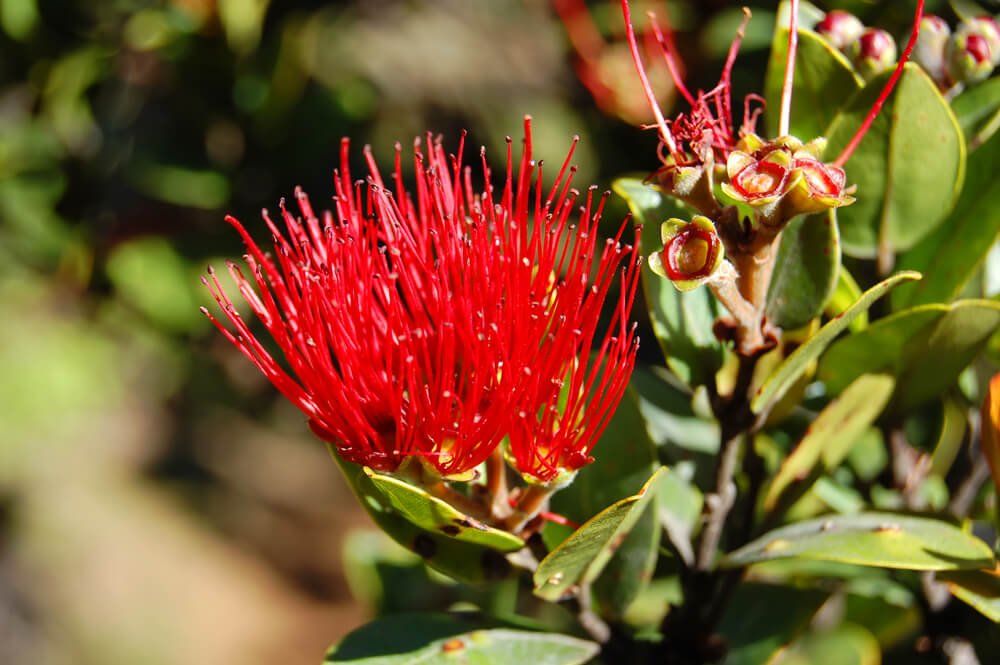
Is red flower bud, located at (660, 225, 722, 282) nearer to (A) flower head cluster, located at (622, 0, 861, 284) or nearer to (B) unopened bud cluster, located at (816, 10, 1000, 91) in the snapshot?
(A) flower head cluster, located at (622, 0, 861, 284)

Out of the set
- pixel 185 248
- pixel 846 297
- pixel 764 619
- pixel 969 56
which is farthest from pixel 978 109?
pixel 185 248

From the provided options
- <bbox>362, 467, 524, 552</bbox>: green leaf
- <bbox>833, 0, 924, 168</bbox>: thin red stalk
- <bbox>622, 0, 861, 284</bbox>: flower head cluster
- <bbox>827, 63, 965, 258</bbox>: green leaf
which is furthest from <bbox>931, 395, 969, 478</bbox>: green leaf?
<bbox>362, 467, 524, 552</bbox>: green leaf

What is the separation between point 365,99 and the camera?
200cm

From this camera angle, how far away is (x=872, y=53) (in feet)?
3.25

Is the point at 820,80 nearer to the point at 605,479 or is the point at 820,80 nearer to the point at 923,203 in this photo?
the point at 923,203

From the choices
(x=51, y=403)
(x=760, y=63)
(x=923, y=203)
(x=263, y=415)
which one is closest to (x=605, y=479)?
(x=923, y=203)

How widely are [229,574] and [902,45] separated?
10.4ft

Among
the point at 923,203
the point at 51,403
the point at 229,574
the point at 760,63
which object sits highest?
the point at 760,63

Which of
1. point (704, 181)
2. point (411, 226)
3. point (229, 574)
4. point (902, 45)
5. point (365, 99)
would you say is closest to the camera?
point (704, 181)

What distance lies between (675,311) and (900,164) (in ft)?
0.87

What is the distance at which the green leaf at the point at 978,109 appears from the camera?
999mm

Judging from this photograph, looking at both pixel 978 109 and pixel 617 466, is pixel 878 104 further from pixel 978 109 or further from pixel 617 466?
pixel 617 466

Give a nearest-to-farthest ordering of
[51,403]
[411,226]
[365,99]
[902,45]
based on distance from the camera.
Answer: [411,226]
[902,45]
[365,99]
[51,403]

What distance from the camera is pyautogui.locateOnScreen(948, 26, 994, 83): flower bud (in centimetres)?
99
